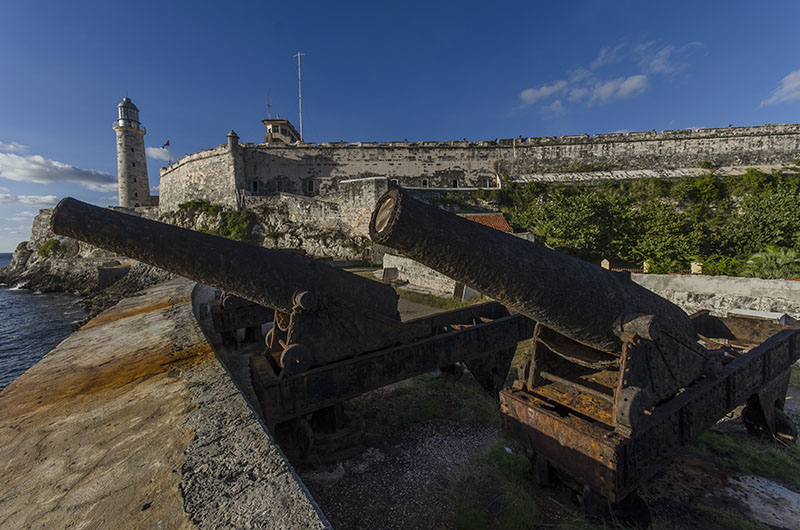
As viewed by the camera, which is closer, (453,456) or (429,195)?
(453,456)

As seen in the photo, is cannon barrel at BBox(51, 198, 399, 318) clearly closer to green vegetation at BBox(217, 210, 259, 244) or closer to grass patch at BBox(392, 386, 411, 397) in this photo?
grass patch at BBox(392, 386, 411, 397)

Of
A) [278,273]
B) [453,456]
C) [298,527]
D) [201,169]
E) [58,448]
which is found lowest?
[453,456]

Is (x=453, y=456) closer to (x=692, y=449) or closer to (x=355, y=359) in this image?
(x=355, y=359)

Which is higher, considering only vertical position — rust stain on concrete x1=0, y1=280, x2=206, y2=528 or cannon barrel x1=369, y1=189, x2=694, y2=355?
cannon barrel x1=369, y1=189, x2=694, y2=355

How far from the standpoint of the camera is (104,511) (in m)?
1.75

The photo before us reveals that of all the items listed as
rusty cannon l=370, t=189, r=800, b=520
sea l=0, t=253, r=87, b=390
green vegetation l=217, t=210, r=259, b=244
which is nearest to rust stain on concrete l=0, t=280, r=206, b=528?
rusty cannon l=370, t=189, r=800, b=520

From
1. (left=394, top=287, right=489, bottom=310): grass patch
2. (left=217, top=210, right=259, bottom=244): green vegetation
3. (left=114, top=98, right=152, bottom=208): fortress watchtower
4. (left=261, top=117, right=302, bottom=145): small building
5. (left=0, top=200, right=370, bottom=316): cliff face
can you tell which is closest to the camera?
(left=394, top=287, right=489, bottom=310): grass patch

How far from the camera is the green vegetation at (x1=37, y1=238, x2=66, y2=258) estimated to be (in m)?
30.1

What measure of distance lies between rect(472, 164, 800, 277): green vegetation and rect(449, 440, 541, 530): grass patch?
1094cm

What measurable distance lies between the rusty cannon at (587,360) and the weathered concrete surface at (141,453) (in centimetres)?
150

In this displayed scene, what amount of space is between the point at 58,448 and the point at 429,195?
21089mm

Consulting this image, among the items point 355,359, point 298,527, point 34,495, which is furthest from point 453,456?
point 34,495

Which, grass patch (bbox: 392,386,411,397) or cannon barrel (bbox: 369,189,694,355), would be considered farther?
Result: grass patch (bbox: 392,386,411,397)

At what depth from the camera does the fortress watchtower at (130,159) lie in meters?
34.9
